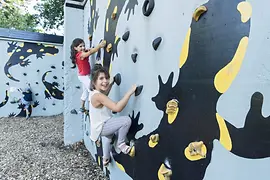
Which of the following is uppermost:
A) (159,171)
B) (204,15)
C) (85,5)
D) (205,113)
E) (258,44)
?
(85,5)

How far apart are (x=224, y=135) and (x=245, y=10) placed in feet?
1.71

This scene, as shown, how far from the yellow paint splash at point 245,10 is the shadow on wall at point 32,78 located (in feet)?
23.1

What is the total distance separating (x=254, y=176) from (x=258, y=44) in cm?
49

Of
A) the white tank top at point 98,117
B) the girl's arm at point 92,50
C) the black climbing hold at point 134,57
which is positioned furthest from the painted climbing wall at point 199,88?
the girl's arm at point 92,50

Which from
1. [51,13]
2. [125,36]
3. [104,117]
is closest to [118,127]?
[104,117]

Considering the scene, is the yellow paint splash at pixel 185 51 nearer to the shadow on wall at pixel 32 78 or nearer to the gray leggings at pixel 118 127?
the gray leggings at pixel 118 127

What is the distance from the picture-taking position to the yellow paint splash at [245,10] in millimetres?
916

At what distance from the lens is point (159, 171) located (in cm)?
157

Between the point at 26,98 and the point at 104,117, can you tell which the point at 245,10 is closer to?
the point at 104,117

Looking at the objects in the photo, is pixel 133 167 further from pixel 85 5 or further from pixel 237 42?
pixel 85 5

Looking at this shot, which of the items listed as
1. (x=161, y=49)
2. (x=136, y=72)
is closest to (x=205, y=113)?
(x=161, y=49)

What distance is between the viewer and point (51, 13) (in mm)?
11047

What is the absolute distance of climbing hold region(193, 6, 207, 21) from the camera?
116cm

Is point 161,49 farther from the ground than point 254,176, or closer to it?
farther from the ground
